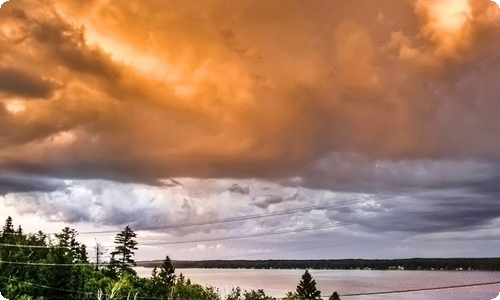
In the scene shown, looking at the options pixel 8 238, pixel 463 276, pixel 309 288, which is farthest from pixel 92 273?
pixel 463 276

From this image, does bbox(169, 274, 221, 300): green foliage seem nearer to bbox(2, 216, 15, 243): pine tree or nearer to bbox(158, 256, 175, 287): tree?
bbox(158, 256, 175, 287): tree

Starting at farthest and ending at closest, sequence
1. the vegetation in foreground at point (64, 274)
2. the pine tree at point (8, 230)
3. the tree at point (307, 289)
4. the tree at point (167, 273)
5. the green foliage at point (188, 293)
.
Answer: the tree at point (167, 273) → the tree at point (307, 289) → the green foliage at point (188, 293) → the pine tree at point (8, 230) → the vegetation in foreground at point (64, 274)

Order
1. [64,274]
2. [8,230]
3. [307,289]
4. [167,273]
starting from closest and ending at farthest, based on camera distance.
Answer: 1. [64,274]
2. [8,230]
3. [307,289]
4. [167,273]

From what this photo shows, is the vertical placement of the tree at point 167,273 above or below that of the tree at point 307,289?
above

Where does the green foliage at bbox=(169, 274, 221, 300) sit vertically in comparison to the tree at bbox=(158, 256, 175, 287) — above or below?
below

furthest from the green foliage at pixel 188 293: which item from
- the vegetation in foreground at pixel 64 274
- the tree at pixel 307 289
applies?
the tree at pixel 307 289

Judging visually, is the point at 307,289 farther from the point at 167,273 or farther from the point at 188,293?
the point at 167,273

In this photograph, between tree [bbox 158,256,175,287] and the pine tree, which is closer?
the pine tree

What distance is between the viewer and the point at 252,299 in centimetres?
7825

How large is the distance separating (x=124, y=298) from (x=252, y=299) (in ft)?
96.2

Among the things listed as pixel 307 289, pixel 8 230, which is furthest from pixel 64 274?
pixel 307 289

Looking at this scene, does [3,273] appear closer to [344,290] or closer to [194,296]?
[194,296]

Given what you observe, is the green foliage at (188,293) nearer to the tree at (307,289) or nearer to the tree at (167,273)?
the tree at (167,273)

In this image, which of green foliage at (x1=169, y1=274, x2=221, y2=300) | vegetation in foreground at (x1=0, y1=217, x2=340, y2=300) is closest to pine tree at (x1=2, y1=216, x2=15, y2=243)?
vegetation in foreground at (x1=0, y1=217, x2=340, y2=300)
